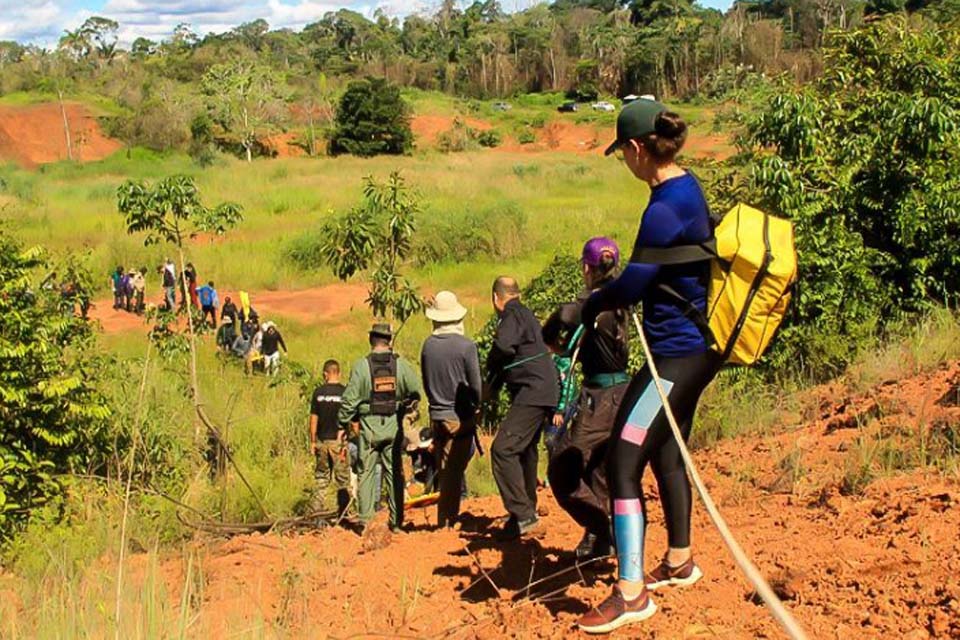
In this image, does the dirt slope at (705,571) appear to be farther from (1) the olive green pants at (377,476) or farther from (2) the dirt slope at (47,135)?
(2) the dirt slope at (47,135)

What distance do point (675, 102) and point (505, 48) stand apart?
26.5 metres

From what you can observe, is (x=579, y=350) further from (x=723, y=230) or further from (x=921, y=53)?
(x=921, y=53)

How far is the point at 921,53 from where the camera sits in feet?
35.8

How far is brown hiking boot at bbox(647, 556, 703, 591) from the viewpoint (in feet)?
13.1

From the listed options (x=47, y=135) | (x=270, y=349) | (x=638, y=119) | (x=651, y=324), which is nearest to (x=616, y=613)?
(x=651, y=324)

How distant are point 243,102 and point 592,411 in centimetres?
5173

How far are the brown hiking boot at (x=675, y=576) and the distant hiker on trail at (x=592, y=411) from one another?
533mm

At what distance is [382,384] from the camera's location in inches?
253

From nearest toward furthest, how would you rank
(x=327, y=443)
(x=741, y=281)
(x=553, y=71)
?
(x=741, y=281), (x=327, y=443), (x=553, y=71)

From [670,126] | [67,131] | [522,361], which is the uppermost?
[670,126]

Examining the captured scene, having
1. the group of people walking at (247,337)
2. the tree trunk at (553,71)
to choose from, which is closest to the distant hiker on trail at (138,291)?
the group of people walking at (247,337)

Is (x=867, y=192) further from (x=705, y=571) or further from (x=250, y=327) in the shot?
(x=250, y=327)

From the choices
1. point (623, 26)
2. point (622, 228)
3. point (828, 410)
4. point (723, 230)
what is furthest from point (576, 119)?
point (723, 230)

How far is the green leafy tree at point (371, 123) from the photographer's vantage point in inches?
2108
